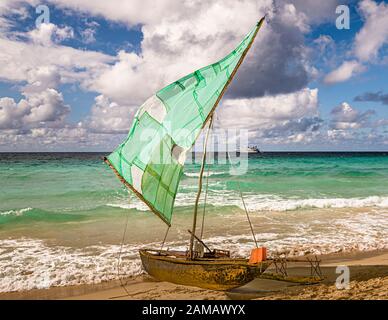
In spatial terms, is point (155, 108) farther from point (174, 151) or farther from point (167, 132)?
point (174, 151)

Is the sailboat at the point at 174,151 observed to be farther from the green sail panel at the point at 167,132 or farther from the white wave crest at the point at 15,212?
the white wave crest at the point at 15,212

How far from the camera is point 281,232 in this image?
16.8 meters

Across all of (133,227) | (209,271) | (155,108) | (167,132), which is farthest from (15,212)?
(209,271)

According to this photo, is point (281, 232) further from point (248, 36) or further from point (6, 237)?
point (6, 237)

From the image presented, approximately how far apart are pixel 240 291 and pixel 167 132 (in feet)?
17.3

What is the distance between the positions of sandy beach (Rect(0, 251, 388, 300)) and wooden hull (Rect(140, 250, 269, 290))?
1.56 ft

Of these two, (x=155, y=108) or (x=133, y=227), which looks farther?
(x=133, y=227)

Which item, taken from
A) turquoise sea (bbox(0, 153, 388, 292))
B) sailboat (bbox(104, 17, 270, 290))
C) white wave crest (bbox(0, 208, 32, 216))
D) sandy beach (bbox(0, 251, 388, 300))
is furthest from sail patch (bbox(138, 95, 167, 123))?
white wave crest (bbox(0, 208, 32, 216))

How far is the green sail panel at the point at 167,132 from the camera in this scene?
390 inches

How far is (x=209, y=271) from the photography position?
350 inches

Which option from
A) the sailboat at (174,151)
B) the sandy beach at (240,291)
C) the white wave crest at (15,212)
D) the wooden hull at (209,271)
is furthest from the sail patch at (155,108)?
the white wave crest at (15,212)

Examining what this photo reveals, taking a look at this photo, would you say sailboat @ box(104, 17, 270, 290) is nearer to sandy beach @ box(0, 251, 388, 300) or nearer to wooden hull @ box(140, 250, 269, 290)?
wooden hull @ box(140, 250, 269, 290)
